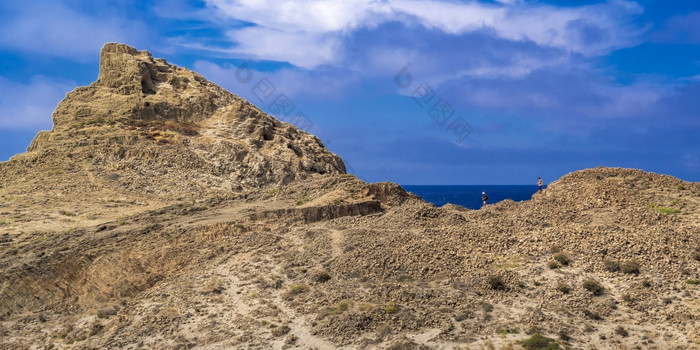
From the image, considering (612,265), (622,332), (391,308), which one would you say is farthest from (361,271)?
(622,332)

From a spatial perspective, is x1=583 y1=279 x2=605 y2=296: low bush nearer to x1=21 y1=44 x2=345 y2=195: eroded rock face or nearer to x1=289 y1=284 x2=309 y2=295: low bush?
x1=289 y1=284 x2=309 y2=295: low bush

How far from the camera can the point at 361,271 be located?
25.3m

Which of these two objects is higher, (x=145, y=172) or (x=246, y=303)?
(x=145, y=172)

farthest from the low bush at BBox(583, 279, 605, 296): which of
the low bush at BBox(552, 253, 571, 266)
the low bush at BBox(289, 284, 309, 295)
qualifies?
the low bush at BBox(289, 284, 309, 295)

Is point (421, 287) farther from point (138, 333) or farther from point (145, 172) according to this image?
point (145, 172)

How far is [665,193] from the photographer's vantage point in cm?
3045

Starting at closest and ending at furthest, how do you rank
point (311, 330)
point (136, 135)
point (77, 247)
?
point (311, 330) → point (77, 247) → point (136, 135)

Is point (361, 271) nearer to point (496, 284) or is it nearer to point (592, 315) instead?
point (496, 284)

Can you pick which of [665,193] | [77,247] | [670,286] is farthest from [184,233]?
[665,193]

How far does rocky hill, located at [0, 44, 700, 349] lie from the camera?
71.0ft

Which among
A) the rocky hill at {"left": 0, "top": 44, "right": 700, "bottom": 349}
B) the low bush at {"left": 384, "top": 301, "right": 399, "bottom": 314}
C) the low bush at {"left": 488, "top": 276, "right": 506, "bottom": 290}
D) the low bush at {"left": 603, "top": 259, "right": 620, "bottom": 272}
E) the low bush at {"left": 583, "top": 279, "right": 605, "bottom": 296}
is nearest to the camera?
the rocky hill at {"left": 0, "top": 44, "right": 700, "bottom": 349}

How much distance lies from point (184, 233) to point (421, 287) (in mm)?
12259

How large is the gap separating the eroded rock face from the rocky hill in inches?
383

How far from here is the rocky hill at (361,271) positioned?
71.0 feet
